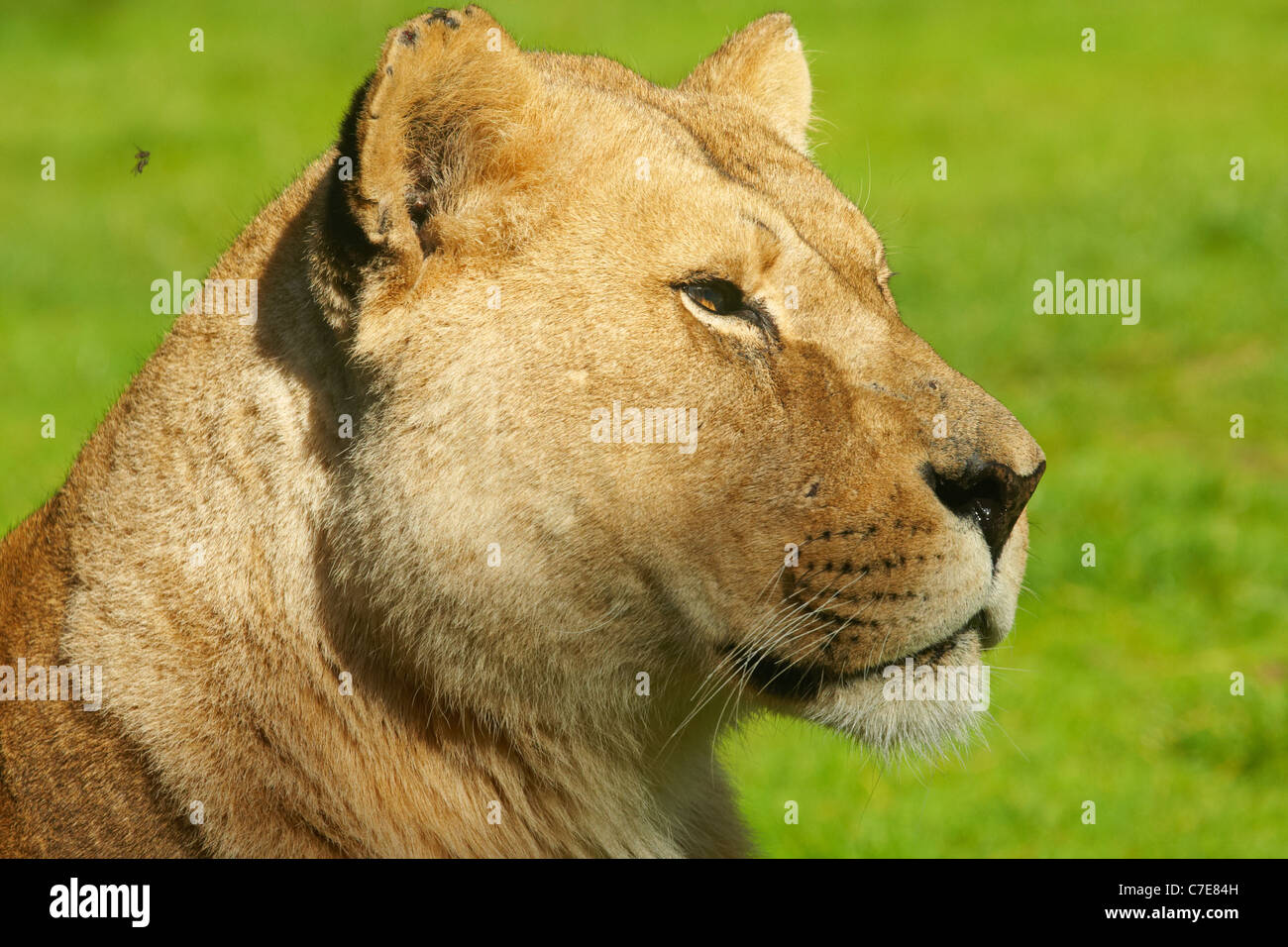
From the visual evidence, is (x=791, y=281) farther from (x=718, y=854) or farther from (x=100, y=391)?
(x=100, y=391)

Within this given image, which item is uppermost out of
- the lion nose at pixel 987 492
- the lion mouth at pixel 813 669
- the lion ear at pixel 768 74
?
the lion ear at pixel 768 74

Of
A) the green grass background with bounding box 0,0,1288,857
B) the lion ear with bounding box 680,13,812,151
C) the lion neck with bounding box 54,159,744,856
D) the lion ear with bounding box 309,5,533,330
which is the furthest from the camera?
the green grass background with bounding box 0,0,1288,857

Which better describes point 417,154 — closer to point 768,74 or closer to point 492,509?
point 492,509

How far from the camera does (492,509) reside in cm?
→ 317

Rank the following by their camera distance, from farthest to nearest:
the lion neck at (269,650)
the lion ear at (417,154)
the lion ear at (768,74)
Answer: the lion ear at (768,74) → the lion neck at (269,650) → the lion ear at (417,154)

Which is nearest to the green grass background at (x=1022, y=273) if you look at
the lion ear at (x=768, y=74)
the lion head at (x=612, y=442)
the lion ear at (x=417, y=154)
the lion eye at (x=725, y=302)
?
the lion ear at (x=768, y=74)

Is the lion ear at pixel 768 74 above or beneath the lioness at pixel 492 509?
above

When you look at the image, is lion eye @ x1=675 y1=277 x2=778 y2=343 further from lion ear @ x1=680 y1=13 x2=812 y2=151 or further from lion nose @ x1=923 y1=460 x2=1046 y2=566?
lion ear @ x1=680 y1=13 x2=812 y2=151

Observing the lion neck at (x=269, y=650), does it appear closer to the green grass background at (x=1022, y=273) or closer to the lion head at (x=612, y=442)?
the lion head at (x=612, y=442)

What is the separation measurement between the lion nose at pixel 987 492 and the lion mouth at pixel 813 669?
210 mm

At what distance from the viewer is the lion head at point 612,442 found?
3.17 m

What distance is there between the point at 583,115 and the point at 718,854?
186 centimetres

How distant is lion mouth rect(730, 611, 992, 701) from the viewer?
327 cm

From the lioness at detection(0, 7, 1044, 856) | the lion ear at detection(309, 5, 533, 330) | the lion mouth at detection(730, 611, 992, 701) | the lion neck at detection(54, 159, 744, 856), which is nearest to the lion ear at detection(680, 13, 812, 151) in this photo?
the lioness at detection(0, 7, 1044, 856)
